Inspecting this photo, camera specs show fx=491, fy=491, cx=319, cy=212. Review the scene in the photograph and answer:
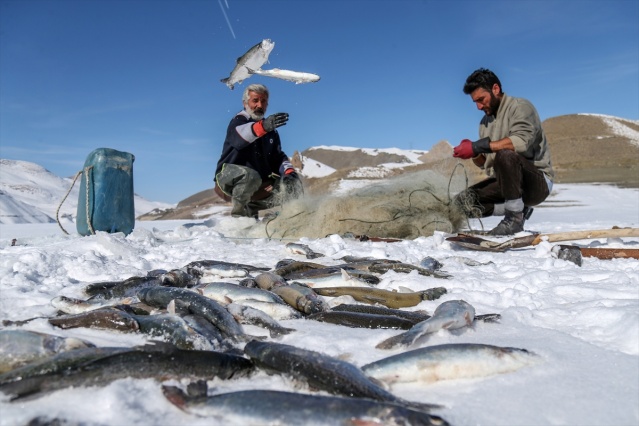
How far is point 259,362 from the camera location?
1.76 m

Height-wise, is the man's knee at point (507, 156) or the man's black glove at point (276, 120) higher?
the man's black glove at point (276, 120)

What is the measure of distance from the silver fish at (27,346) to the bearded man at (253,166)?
5.57 m

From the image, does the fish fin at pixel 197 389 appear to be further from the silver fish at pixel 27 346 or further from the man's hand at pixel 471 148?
the man's hand at pixel 471 148

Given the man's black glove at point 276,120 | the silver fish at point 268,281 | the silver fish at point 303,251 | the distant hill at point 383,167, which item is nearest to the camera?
the silver fish at point 268,281

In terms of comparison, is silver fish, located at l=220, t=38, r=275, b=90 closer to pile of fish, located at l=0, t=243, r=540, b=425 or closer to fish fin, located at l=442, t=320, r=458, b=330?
pile of fish, located at l=0, t=243, r=540, b=425

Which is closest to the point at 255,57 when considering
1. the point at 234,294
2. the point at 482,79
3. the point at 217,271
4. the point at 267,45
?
the point at 267,45

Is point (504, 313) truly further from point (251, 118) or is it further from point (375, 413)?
point (251, 118)

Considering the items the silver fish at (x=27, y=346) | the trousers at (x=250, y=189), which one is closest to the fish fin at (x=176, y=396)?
the silver fish at (x=27, y=346)

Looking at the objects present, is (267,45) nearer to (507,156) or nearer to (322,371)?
(507,156)

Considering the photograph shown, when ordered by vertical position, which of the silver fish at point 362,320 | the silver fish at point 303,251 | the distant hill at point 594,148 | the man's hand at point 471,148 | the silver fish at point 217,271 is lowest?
the silver fish at point 362,320

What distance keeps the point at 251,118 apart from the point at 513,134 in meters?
3.88

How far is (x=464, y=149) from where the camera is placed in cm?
628

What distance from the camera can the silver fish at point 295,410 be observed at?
→ 51.1 inches

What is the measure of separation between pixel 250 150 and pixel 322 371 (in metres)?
6.66
